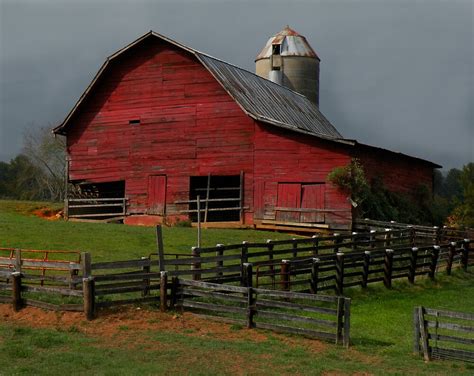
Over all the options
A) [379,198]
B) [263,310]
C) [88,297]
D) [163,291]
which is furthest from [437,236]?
[88,297]

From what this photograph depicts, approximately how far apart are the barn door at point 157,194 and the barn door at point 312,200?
313 inches

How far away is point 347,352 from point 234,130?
78.7ft

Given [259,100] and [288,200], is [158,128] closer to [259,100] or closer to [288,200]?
[259,100]

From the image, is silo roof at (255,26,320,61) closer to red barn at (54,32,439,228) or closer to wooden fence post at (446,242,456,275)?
red barn at (54,32,439,228)

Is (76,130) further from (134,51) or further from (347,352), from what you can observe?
(347,352)

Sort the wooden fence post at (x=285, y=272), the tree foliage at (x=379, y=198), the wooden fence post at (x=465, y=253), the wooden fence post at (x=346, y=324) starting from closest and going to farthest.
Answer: the wooden fence post at (x=346, y=324) < the wooden fence post at (x=285, y=272) < the wooden fence post at (x=465, y=253) < the tree foliage at (x=379, y=198)

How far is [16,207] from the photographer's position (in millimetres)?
47625

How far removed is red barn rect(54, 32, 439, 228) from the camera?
35219 millimetres

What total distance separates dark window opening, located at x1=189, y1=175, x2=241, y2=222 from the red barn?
0.21 feet

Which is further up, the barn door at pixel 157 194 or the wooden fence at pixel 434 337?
the barn door at pixel 157 194

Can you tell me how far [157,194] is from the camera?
3941cm

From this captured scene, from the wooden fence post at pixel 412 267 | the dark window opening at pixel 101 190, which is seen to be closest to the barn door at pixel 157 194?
the dark window opening at pixel 101 190

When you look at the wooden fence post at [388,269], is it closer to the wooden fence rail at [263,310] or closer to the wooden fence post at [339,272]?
the wooden fence post at [339,272]

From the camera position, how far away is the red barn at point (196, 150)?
35219 millimetres
